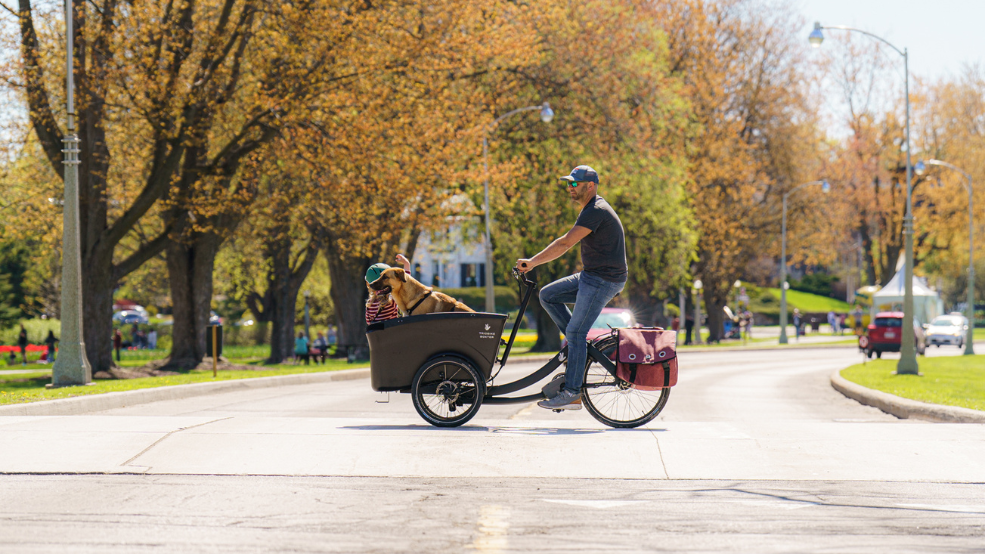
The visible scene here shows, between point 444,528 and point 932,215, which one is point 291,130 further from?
point 932,215

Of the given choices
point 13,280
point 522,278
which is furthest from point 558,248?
point 13,280

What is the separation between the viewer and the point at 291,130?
22.9m

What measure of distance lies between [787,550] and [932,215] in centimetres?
5926

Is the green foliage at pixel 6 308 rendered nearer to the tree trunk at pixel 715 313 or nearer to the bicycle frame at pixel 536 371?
the tree trunk at pixel 715 313

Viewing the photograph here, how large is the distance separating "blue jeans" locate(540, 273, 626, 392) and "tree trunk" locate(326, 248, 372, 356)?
81.0 feet

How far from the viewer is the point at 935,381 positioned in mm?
20625

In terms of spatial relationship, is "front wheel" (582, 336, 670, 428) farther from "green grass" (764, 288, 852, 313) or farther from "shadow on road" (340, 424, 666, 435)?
"green grass" (764, 288, 852, 313)

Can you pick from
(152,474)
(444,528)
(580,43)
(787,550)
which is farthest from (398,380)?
(580,43)

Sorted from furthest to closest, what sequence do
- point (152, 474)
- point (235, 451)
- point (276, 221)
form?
1. point (276, 221)
2. point (235, 451)
3. point (152, 474)

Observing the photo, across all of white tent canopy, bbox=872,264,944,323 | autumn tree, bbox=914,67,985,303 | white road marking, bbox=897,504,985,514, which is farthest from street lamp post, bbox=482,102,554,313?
autumn tree, bbox=914,67,985,303

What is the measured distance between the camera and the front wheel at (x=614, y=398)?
29.8 ft

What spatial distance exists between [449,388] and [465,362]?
31cm

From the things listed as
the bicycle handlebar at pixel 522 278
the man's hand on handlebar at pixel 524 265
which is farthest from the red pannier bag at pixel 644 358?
the man's hand on handlebar at pixel 524 265

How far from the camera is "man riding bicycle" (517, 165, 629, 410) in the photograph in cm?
863
